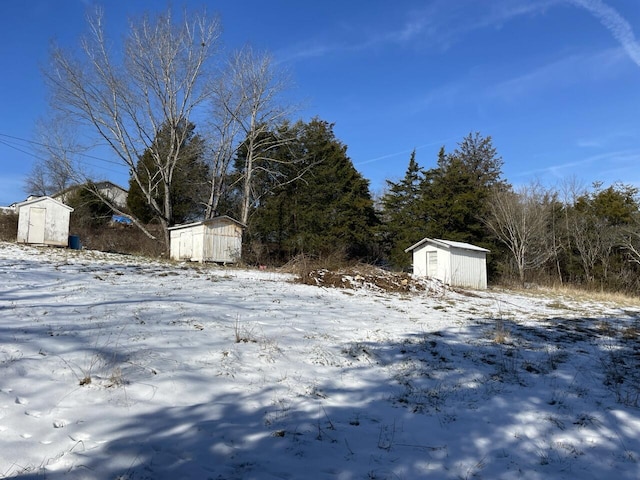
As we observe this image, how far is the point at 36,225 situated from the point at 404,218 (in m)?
22.6

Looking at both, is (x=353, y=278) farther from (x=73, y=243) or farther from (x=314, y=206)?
(x=73, y=243)

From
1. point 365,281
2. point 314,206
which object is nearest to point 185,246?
point 314,206

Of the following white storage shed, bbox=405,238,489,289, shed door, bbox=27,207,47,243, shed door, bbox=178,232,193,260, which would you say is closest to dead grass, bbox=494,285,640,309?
white storage shed, bbox=405,238,489,289

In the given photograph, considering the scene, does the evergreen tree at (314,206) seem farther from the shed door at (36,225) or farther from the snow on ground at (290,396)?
the snow on ground at (290,396)

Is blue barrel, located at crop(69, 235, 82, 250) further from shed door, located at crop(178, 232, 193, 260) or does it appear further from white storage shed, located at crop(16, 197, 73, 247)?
shed door, located at crop(178, 232, 193, 260)

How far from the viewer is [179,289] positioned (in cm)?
927

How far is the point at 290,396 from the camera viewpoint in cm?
402

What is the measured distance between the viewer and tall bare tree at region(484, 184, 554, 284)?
26.6 m

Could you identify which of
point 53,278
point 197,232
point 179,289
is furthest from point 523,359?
point 197,232

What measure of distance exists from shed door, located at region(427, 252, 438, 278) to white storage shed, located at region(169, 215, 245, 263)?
10199mm

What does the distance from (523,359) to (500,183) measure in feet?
113

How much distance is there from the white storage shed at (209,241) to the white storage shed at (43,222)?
17.9ft

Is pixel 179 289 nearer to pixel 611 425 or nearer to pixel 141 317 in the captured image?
pixel 141 317

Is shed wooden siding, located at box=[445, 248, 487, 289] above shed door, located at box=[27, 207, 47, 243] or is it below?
below
